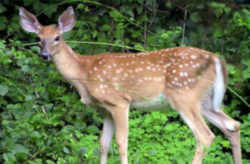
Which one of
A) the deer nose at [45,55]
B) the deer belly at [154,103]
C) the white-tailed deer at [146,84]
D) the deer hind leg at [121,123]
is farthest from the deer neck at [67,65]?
the deer belly at [154,103]

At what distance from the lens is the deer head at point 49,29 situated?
4995mm

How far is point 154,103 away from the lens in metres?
4.96

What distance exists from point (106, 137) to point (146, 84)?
0.76m

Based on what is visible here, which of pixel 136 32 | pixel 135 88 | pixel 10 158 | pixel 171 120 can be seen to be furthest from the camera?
pixel 136 32

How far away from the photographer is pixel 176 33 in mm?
6270

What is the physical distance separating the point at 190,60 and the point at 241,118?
1605mm

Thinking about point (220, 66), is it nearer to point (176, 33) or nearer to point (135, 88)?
point (135, 88)

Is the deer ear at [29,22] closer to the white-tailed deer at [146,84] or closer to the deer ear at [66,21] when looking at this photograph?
the white-tailed deer at [146,84]

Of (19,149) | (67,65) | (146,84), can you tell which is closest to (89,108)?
(67,65)

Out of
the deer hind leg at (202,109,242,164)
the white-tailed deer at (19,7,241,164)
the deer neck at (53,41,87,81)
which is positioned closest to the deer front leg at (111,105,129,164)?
the white-tailed deer at (19,7,241,164)

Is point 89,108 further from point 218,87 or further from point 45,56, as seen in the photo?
point 218,87

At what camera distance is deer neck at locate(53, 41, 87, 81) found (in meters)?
5.16

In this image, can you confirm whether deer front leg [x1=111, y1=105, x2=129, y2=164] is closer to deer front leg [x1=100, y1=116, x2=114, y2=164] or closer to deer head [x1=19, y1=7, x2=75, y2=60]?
deer front leg [x1=100, y1=116, x2=114, y2=164]

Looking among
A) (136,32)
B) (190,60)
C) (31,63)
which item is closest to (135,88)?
(190,60)
